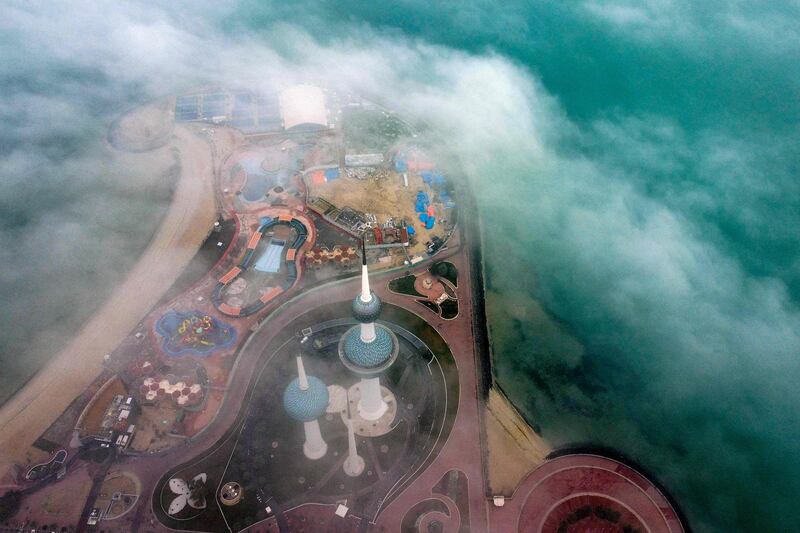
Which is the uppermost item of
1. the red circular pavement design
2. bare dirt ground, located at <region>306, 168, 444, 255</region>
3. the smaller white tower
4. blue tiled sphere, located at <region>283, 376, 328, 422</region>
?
bare dirt ground, located at <region>306, 168, 444, 255</region>

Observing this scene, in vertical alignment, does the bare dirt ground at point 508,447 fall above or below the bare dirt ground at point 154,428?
above

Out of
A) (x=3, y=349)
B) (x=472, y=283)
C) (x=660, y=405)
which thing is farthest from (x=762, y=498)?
(x=3, y=349)

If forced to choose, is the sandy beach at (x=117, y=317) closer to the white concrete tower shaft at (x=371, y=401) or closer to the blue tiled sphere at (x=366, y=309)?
the white concrete tower shaft at (x=371, y=401)

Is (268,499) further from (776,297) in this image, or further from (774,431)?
(776,297)

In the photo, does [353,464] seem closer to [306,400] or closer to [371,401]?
[371,401]

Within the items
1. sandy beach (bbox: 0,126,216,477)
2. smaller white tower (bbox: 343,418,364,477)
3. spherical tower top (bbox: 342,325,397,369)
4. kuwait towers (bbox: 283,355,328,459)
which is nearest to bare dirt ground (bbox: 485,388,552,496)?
smaller white tower (bbox: 343,418,364,477)

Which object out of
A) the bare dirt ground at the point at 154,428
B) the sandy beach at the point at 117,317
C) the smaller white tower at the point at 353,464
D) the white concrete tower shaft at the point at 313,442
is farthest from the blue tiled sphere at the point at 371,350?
the sandy beach at the point at 117,317

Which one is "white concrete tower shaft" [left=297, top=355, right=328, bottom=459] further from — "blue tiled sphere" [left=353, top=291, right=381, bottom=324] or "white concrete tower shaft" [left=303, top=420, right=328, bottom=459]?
"blue tiled sphere" [left=353, top=291, right=381, bottom=324]
